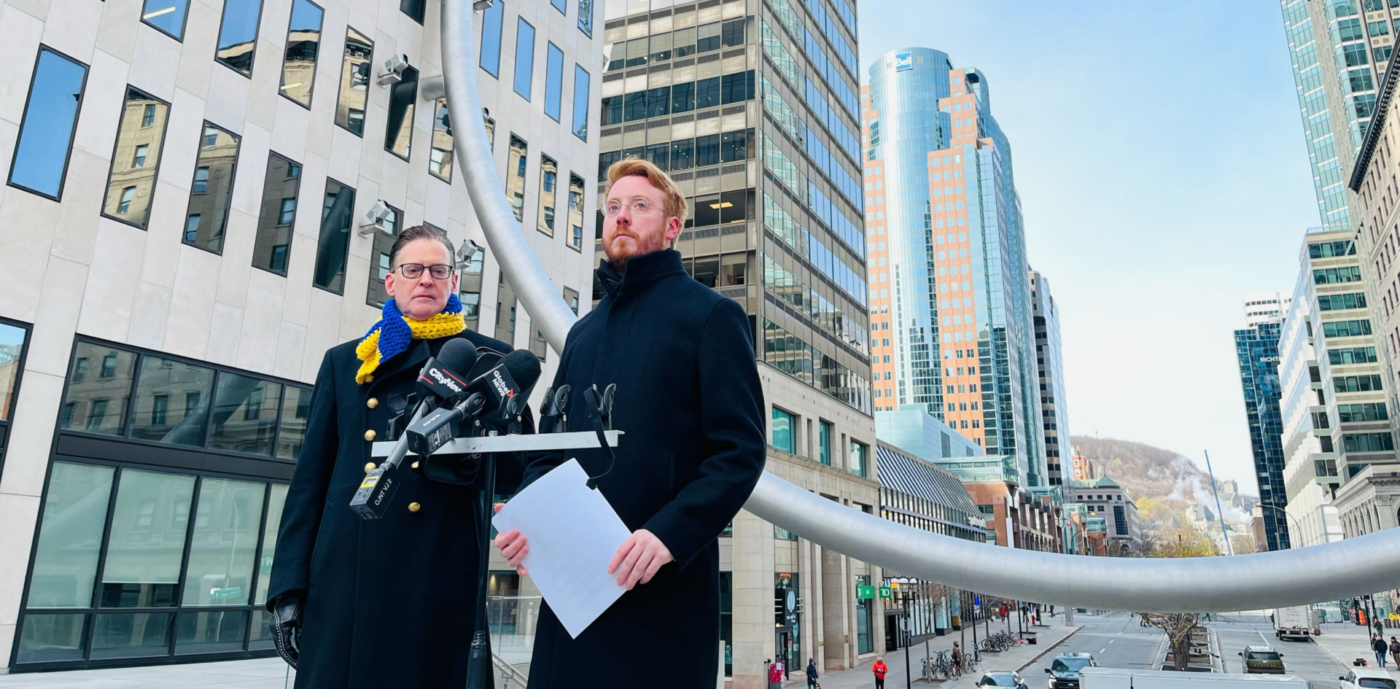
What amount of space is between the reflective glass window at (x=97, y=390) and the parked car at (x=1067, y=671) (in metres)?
31.4

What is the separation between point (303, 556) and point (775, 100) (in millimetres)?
41839

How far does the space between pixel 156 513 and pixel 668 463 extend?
14290 mm

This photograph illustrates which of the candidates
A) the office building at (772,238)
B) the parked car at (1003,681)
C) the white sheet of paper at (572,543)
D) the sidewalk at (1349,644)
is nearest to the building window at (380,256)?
the white sheet of paper at (572,543)

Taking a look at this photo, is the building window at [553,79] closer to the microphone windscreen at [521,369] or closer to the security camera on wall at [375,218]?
the security camera on wall at [375,218]

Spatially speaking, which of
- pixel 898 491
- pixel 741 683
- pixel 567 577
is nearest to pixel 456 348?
pixel 567 577

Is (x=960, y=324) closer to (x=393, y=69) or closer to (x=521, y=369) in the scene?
(x=393, y=69)

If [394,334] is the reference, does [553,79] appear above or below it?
above

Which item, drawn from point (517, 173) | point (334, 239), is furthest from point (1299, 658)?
point (334, 239)

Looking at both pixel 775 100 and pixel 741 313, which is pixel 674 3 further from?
pixel 741 313

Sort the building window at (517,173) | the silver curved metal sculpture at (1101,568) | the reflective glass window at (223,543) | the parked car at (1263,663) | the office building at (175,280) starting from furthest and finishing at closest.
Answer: the parked car at (1263,663) → the building window at (517,173) → the reflective glass window at (223,543) → the office building at (175,280) → the silver curved metal sculpture at (1101,568)

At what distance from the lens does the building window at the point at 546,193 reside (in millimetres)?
23094

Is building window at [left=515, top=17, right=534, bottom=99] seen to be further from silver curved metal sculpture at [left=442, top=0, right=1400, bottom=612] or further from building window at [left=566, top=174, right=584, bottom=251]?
silver curved metal sculpture at [left=442, top=0, right=1400, bottom=612]

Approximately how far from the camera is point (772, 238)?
40.2 m

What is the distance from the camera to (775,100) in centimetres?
4241
